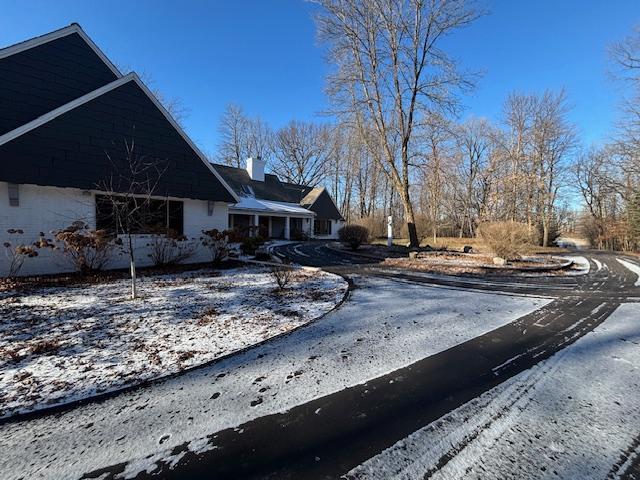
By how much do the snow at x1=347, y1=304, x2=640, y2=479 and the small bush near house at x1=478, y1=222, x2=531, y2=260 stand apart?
368 inches

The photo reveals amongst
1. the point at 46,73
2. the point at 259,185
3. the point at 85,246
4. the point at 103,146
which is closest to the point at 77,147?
the point at 103,146

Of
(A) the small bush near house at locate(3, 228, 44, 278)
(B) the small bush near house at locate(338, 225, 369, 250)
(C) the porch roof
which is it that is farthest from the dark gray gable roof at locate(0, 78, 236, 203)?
(C) the porch roof

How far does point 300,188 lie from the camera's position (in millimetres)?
33531

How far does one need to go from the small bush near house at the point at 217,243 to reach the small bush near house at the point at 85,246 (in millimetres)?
2889

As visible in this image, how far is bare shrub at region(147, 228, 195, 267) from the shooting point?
31.1ft

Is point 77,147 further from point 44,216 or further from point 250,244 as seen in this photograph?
point 250,244

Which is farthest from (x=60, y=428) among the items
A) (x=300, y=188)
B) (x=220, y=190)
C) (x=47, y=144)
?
(x=300, y=188)

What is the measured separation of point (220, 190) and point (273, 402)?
10.1 meters

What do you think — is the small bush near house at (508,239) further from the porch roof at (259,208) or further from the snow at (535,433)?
the porch roof at (259,208)

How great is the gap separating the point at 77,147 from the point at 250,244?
6.49 meters

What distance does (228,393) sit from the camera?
263 centimetres

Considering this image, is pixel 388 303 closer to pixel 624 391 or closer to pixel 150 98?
pixel 624 391

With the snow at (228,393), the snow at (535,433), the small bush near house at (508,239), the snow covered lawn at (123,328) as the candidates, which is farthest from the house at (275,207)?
the snow at (535,433)

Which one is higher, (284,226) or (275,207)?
(275,207)
